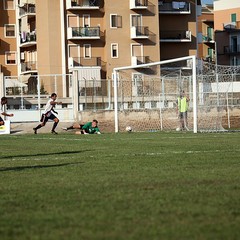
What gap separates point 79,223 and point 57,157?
10123mm

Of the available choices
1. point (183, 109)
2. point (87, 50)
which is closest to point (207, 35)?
point (87, 50)

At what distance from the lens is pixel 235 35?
108m

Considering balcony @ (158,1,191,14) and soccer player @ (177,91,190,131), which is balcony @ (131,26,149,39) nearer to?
balcony @ (158,1,191,14)

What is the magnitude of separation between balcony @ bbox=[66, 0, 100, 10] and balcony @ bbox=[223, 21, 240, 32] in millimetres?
32725

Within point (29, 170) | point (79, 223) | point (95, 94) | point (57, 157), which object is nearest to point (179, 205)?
point (79, 223)

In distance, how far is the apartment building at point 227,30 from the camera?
107 meters

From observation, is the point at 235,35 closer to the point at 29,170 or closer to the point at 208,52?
the point at 208,52

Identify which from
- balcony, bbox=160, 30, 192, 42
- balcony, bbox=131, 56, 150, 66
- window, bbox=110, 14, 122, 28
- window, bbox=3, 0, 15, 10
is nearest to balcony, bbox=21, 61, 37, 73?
window, bbox=3, 0, 15, 10

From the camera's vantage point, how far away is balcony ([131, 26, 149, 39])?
78938mm

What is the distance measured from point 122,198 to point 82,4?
6998cm

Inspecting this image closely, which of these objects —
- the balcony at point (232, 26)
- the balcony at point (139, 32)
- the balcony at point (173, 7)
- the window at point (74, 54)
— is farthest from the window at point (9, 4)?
the balcony at point (232, 26)

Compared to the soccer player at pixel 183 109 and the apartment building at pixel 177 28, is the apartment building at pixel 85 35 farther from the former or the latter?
the soccer player at pixel 183 109

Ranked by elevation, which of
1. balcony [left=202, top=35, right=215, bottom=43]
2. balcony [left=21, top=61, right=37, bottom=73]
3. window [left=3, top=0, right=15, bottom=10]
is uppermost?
window [left=3, top=0, right=15, bottom=10]

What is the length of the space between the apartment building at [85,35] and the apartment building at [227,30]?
2729cm
